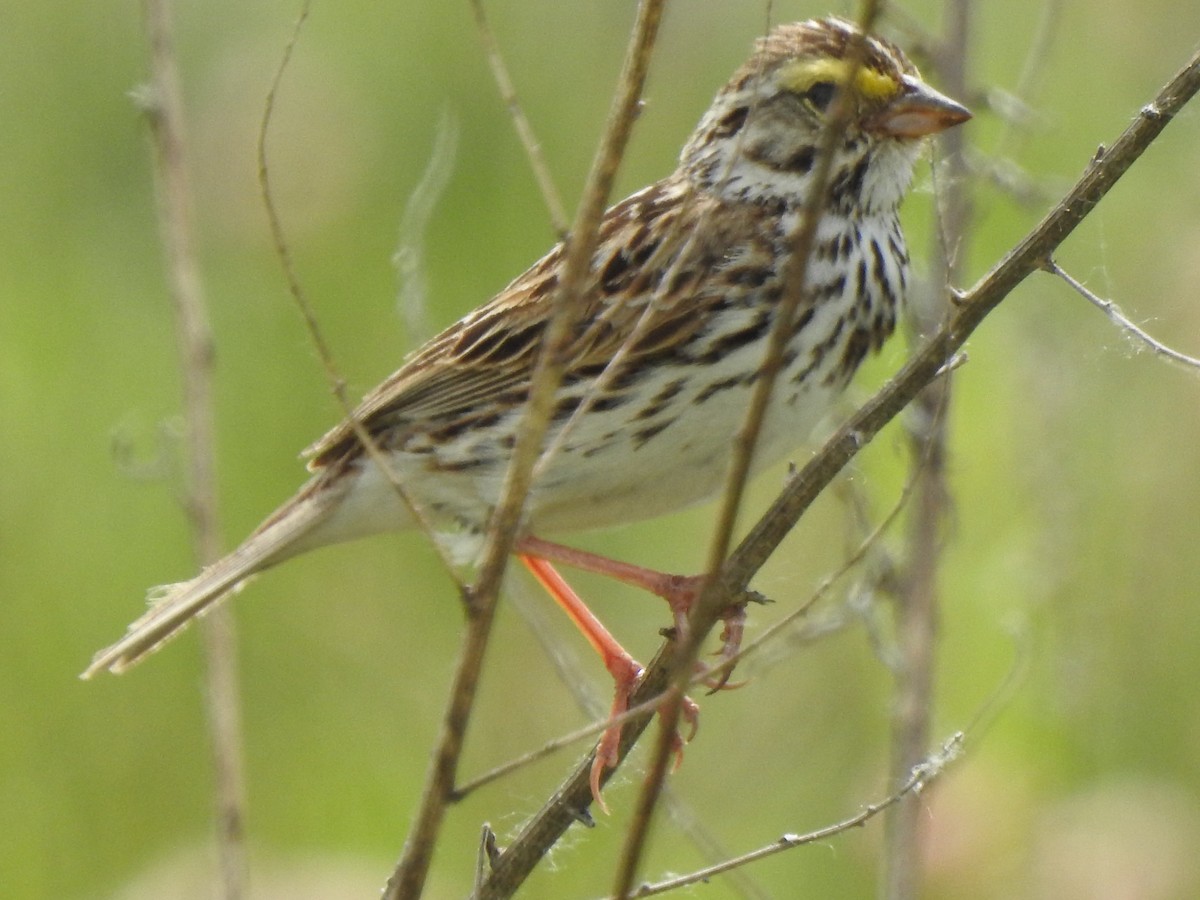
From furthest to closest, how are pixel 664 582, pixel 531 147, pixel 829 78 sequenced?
pixel 829 78
pixel 664 582
pixel 531 147

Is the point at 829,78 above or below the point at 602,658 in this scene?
above

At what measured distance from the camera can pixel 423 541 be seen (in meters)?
5.77

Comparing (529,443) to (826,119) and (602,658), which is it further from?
(602,658)

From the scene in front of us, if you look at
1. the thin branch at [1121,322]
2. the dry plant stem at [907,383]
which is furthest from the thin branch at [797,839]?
the thin branch at [1121,322]

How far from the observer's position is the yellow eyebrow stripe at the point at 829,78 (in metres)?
3.67

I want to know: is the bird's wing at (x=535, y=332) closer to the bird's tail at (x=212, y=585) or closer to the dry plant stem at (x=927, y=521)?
the bird's tail at (x=212, y=585)

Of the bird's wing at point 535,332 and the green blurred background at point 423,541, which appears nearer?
the bird's wing at point 535,332

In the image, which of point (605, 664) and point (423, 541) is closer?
point (605, 664)


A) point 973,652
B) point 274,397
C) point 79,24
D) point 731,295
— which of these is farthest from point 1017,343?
point 79,24

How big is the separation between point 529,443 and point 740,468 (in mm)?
283

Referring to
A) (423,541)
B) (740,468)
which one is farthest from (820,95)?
(423,541)

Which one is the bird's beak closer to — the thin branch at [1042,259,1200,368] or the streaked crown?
the streaked crown

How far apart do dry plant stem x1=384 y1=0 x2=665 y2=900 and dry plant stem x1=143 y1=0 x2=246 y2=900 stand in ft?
4.14

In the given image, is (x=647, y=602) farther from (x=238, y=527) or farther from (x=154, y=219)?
(x=154, y=219)
